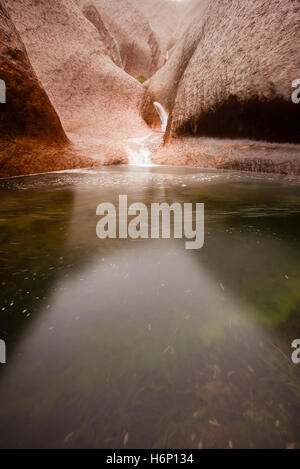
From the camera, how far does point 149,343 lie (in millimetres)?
650

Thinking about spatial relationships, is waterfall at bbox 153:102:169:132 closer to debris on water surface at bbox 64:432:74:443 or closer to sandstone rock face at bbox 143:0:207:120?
sandstone rock face at bbox 143:0:207:120

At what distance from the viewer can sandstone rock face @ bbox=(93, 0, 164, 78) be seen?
23188 mm

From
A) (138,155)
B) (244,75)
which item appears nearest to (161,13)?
(138,155)

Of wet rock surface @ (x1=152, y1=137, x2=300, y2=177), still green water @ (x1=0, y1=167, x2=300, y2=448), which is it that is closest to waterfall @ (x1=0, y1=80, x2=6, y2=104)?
wet rock surface @ (x1=152, y1=137, x2=300, y2=177)

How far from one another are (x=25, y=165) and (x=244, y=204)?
398 cm

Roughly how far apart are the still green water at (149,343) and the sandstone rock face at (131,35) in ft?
94.5

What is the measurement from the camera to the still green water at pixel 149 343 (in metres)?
0.47

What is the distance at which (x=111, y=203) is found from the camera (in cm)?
222

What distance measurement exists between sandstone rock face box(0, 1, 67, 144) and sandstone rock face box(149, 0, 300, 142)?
384 centimetres

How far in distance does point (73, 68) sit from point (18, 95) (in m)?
7.68

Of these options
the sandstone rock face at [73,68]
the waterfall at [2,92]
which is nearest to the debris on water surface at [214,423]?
the waterfall at [2,92]
